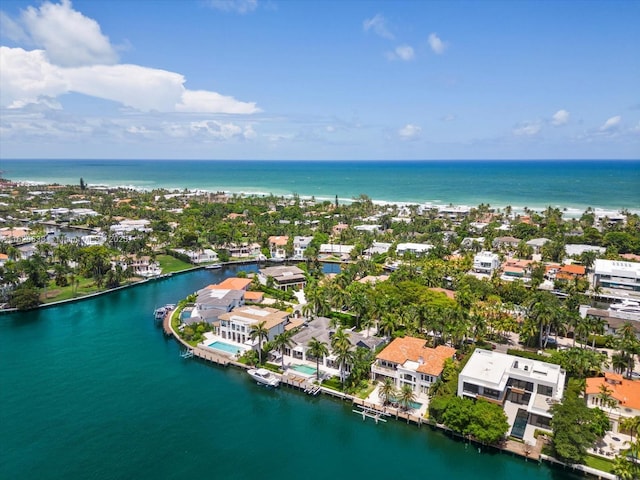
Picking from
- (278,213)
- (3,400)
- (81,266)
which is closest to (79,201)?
(278,213)

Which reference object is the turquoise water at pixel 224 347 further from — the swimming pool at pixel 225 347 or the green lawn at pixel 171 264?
the green lawn at pixel 171 264

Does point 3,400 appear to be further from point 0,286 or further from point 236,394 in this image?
point 0,286

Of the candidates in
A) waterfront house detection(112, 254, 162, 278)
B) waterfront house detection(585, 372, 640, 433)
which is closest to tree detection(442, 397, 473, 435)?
waterfront house detection(585, 372, 640, 433)

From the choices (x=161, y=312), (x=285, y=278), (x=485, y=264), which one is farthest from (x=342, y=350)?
(x=485, y=264)

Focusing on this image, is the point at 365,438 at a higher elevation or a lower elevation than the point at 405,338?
lower

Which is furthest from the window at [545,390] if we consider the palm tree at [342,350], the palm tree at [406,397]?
the palm tree at [342,350]

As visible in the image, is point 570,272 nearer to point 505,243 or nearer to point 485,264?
point 485,264

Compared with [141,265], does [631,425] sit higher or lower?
lower
